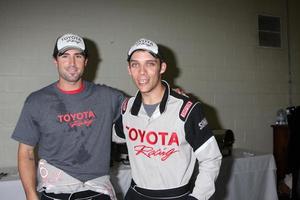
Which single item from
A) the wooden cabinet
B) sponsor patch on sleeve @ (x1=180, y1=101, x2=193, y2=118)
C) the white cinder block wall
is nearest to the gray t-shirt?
sponsor patch on sleeve @ (x1=180, y1=101, x2=193, y2=118)

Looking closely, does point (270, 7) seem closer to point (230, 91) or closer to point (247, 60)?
point (247, 60)

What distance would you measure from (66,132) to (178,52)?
203 cm

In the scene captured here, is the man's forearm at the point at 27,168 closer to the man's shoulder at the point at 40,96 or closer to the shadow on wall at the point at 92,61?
the man's shoulder at the point at 40,96

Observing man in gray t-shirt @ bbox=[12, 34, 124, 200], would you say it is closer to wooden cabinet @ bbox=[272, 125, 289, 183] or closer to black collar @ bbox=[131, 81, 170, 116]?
black collar @ bbox=[131, 81, 170, 116]

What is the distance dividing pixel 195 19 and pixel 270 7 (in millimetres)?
1191

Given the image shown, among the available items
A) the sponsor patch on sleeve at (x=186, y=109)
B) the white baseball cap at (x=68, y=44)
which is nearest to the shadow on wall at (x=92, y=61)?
the white baseball cap at (x=68, y=44)

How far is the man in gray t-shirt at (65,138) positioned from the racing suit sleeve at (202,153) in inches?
20.1

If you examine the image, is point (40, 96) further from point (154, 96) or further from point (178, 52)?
point (178, 52)

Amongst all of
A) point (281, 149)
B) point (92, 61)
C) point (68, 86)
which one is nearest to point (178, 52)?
point (92, 61)

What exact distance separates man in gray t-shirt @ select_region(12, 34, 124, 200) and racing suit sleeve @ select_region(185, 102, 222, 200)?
511mm

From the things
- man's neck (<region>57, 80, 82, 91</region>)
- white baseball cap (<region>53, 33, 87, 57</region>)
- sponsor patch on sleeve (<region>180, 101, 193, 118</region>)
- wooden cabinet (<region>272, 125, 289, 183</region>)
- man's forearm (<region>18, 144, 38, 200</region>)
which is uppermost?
white baseball cap (<region>53, 33, 87, 57</region>)

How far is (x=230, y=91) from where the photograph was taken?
3.75 m

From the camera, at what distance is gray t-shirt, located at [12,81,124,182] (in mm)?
1645

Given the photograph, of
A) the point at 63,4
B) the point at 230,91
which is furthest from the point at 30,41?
the point at 230,91
